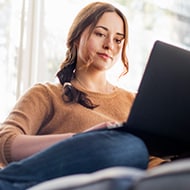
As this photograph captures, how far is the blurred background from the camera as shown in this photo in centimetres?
226

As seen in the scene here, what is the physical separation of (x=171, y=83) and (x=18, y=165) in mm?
394

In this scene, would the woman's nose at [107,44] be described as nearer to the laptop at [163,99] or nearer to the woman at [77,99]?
the woman at [77,99]

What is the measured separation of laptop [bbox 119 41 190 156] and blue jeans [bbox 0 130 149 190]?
66 mm

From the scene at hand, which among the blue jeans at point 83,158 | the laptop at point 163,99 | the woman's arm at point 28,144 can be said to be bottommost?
the woman's arm at point 28,144

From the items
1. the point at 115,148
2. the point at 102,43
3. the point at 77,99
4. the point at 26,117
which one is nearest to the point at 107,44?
the point at 102,43

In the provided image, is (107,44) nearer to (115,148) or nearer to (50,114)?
(50,114)

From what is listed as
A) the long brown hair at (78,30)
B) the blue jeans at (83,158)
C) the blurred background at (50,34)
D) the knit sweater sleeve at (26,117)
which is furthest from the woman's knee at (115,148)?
the blurred background at (50,34)

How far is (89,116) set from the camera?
1.61 m

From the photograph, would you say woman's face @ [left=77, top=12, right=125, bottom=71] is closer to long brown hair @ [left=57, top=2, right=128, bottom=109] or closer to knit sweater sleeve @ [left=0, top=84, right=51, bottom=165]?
long brown hair @ [left=57, top=2, right=128, bottom=109]

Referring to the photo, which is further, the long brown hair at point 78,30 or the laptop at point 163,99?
the long brown hair at point 78,30

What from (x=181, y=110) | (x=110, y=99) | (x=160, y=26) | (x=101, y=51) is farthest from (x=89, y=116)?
(x=160, y=26)

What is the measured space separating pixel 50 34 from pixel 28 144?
1045 millimetres

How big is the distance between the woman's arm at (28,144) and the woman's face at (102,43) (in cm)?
42

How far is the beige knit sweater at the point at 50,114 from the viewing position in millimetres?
1532
